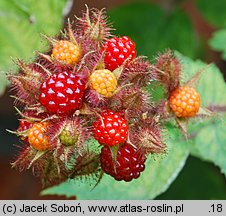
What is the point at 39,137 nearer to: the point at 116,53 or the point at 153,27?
the point at 116,53

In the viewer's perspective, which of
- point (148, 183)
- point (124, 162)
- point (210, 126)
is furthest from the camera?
point (210, 126)

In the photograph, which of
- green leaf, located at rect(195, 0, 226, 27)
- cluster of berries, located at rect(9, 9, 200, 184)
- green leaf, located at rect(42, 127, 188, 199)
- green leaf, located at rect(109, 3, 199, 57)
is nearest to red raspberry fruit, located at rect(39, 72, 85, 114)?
cluster of berries, located at rect(9, 9, 200, 184)

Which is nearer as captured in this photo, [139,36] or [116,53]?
[116,53]

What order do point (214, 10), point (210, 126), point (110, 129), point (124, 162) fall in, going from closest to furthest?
point (110, 129) → point (124, 162) → point (210, 126) → point (214, 10)

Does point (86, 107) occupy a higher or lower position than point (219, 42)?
lower

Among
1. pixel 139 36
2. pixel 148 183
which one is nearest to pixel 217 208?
pixel 148 183

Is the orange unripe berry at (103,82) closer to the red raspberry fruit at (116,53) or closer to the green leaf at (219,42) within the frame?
the red raspberry fruit at (116,53)
